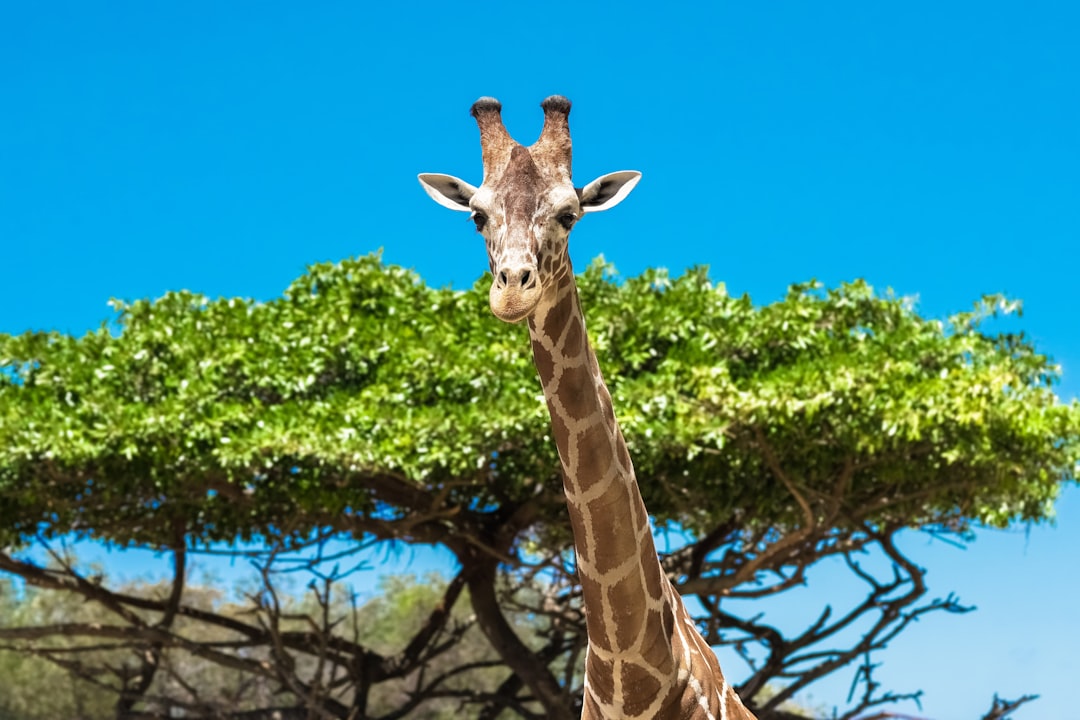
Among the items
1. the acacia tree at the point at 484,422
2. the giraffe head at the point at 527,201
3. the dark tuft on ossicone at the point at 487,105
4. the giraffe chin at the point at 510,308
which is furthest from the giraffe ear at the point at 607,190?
the acacia tree at the point at 484,422

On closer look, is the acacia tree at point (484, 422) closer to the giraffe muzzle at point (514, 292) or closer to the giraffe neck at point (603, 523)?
the giraffe neck at point (603, 523)

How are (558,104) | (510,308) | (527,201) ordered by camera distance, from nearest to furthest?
(510,308)
(527,201)
(558,104)

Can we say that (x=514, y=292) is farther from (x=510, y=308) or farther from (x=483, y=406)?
(x=483, y=406)

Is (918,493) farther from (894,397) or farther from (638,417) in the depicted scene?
(638,417)

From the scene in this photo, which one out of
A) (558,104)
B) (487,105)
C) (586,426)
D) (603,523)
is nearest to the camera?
(558,104)

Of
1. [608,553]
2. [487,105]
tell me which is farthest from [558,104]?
[608,553]

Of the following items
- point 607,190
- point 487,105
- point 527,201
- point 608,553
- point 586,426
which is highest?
point 487,105

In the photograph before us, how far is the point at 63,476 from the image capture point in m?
11.4

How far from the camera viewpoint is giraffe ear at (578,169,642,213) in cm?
468

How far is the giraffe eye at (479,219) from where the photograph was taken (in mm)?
4168

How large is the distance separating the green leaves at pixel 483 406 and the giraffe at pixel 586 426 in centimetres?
501

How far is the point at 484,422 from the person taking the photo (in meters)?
10.5

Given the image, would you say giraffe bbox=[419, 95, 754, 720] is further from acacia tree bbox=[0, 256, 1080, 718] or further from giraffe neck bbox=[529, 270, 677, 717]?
acacia tree bbox=[0, 256, 1080, 718]

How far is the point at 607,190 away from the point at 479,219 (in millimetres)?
730
